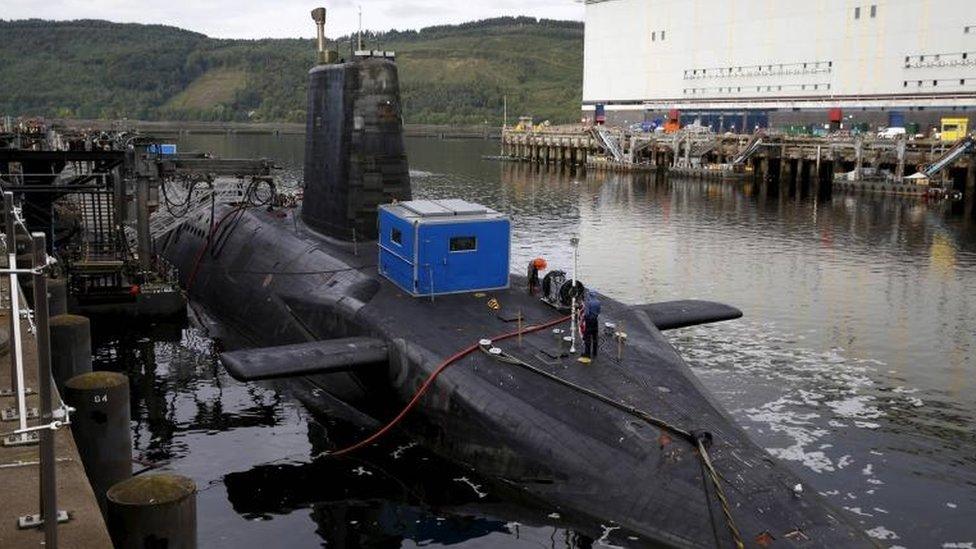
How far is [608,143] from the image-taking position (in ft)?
337

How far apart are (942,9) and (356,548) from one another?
8768cm

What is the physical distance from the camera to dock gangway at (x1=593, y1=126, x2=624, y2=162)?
334 feet

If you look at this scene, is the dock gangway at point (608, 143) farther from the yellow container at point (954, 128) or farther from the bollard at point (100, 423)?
the bollard at point (100, 423)

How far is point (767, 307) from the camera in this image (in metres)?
32.2

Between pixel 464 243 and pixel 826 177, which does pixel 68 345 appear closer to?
pixel 464 243

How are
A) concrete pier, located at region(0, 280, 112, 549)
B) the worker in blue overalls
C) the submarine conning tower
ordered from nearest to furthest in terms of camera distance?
concrete pier, located at region(0, 280, 112, 549)
the worker in blue overalls
the submarine conning tower

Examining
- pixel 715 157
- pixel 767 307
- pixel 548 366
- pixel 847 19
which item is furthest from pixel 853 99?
pixel 548 366

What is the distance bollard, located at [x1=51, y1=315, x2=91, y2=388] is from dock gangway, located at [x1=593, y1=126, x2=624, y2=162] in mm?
89317

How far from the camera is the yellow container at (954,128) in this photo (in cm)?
7574

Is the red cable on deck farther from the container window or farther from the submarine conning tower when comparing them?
the container window

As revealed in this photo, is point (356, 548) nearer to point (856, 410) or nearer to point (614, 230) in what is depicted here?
point (856, 410)

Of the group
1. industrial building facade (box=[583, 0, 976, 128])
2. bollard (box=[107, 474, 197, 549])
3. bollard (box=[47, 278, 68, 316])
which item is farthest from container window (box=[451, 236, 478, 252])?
industrial building facade (box=[583, 0, 976, 128])

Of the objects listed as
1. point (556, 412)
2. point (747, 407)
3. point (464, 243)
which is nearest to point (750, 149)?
point (747, 407)

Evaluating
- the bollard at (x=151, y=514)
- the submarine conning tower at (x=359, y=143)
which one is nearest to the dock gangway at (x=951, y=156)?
the submarine conning tower at (x=359, y=143)
